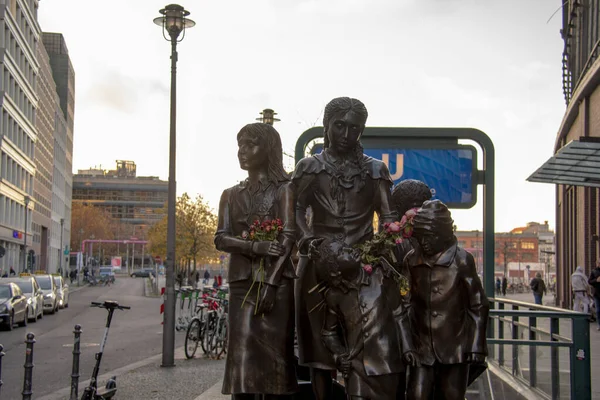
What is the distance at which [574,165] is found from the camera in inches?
684

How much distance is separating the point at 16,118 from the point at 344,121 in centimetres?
6720

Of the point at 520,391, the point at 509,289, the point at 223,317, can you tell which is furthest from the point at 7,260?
the point at 520,391

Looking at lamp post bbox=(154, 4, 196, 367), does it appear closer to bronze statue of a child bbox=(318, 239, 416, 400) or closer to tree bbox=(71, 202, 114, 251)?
bronze statue of a child bbox=(318, 239, 416, 400)

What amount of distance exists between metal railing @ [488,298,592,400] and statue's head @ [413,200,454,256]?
3.03 meters

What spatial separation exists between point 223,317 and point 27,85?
61.3 meters

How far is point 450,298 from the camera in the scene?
580cm

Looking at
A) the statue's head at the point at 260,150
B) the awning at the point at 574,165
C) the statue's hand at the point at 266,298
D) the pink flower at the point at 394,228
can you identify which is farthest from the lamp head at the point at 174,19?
the pink flower at the point at 394,228

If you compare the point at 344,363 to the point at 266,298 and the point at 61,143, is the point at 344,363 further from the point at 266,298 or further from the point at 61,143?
the point at 61,143

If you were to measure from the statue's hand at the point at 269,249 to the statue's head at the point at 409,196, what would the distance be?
903mm

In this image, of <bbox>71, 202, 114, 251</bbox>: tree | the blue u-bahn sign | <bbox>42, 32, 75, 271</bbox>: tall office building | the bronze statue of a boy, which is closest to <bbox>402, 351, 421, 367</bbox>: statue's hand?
the bronze statue of a boy

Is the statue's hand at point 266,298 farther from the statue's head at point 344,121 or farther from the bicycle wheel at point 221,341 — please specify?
the bicycle wheel at point 221,341

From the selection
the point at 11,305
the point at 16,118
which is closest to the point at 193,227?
the point at 16,118

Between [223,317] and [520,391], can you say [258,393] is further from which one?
[223,317]

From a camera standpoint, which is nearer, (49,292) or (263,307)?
(263,307)
